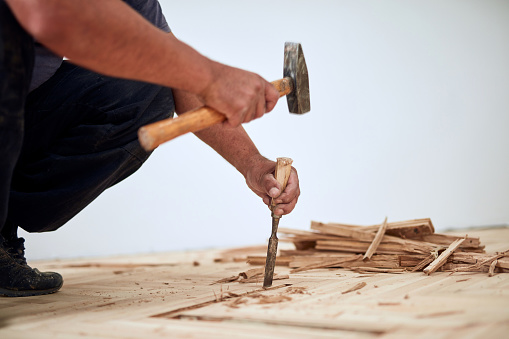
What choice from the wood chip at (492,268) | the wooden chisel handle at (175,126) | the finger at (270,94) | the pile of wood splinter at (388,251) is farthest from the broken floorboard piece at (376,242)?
the wooden chisel handle at (175,126)

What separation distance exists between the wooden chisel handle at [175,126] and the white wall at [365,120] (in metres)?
3.20

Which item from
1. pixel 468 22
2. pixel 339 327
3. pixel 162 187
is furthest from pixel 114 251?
pixel 468 22

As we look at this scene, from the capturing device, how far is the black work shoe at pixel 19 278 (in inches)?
65.7

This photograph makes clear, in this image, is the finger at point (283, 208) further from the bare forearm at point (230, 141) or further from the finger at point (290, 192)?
the bare forearm at point (230, 141)

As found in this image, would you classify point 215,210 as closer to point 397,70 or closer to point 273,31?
point 273,31

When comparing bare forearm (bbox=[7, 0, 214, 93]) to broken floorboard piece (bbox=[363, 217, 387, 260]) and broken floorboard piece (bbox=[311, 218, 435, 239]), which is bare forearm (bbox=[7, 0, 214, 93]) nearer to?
broken floorboard piece (bbox=[363, 217, 387, 260])

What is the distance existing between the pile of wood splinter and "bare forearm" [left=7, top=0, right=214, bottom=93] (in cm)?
105

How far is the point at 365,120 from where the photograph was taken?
4.75m

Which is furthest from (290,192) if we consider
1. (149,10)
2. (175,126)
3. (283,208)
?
(149,10)

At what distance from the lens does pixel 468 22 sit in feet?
16.3

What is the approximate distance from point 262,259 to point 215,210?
2301 mm

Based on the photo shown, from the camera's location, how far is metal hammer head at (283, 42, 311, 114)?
1.77 meters

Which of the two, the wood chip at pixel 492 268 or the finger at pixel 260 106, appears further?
the wood chip at pixel 492 268

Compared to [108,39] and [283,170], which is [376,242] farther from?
[108,39]
